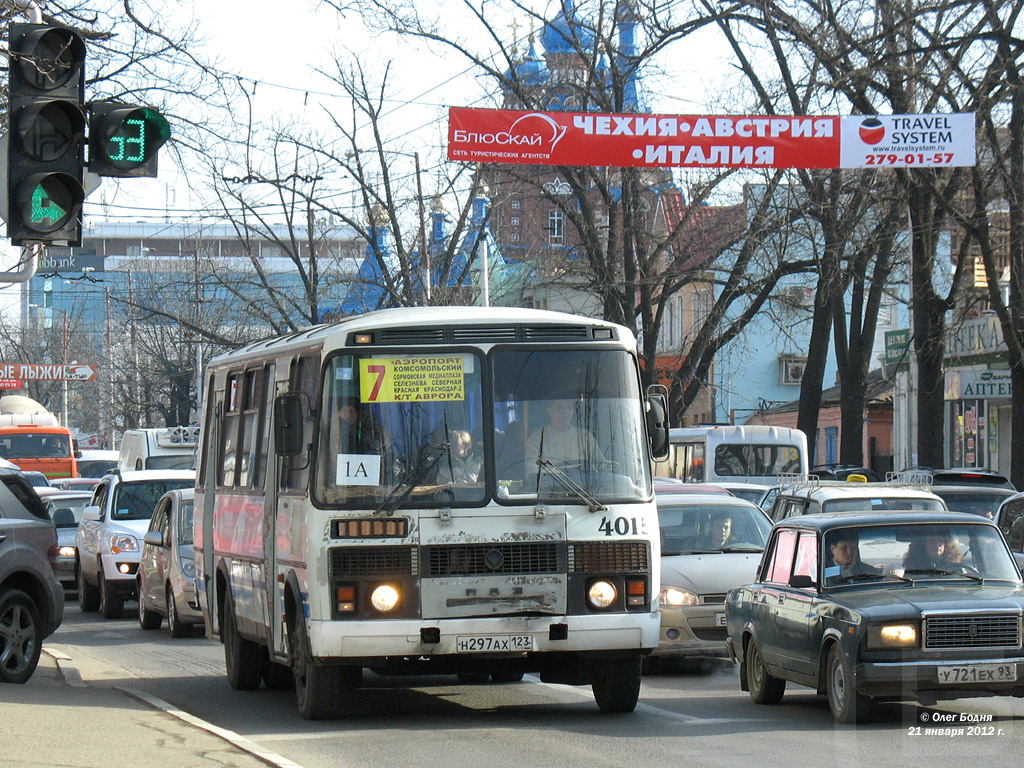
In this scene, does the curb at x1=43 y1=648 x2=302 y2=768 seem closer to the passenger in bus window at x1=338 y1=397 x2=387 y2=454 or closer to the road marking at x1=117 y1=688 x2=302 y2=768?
the road marking at x1=117 y1=688 x2=302 y2=768

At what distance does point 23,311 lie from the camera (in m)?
109

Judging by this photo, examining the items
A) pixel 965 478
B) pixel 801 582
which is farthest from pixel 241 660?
pixel 965 478

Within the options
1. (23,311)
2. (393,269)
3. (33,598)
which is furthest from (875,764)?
(23,311)

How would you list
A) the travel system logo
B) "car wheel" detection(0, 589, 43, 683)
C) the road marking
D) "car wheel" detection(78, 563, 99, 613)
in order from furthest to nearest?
"car wheel" detection(78, 563, 99, 613), the travel system logo, "car wheel" detection(0, 589, 43, 683), the road marking

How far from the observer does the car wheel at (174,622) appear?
60.9 feet

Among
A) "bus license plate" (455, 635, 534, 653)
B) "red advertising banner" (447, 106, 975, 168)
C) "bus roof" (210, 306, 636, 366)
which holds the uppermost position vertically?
"red advertising banner" (447, 106, 975, 168)

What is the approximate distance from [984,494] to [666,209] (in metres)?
17.5

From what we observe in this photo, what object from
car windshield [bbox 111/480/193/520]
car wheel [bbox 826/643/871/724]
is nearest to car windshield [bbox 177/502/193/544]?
car windshield [bbox 111/480/193/520]

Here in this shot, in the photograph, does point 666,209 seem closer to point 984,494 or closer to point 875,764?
point 984,494

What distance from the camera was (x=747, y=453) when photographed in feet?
107

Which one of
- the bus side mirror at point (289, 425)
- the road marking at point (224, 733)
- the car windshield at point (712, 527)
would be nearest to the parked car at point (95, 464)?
the car windshield at point (712, 527)

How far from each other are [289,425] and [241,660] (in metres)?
3.50

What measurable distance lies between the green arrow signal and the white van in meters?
27.5

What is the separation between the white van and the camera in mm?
36875
